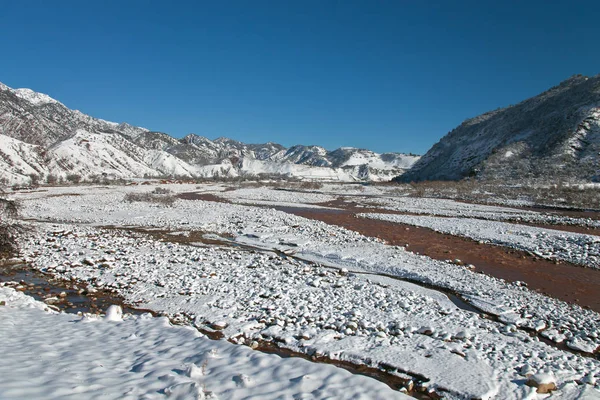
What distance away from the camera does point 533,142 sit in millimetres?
74438

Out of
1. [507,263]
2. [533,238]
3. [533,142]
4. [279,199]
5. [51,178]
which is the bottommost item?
[507,263]

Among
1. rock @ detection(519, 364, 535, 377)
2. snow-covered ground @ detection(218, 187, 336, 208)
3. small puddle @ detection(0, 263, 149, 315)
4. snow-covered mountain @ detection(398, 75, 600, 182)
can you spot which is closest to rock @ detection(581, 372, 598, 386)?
rock @ detection(519, 364, 535, 377)

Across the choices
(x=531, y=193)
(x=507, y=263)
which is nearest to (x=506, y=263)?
(x=507, y=263)

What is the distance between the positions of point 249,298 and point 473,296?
6.70 m

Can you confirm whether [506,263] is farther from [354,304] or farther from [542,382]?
[542,382]

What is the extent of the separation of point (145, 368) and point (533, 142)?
87646mm

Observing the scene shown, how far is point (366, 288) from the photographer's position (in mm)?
10883

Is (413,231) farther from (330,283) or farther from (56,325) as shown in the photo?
(56,325)

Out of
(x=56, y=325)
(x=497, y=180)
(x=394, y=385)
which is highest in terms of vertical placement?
(x=497, y=180)

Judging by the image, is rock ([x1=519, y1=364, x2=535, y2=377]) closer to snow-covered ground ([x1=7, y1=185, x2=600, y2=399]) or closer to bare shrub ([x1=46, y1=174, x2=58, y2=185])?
snow-covered ground ([x1=7, y1=185, x2=600, y2=399])

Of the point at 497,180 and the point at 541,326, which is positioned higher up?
the point at 497,180

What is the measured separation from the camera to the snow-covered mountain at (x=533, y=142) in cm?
6262

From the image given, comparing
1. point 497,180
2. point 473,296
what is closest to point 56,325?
point 473,296

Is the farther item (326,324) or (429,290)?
(429,290)
